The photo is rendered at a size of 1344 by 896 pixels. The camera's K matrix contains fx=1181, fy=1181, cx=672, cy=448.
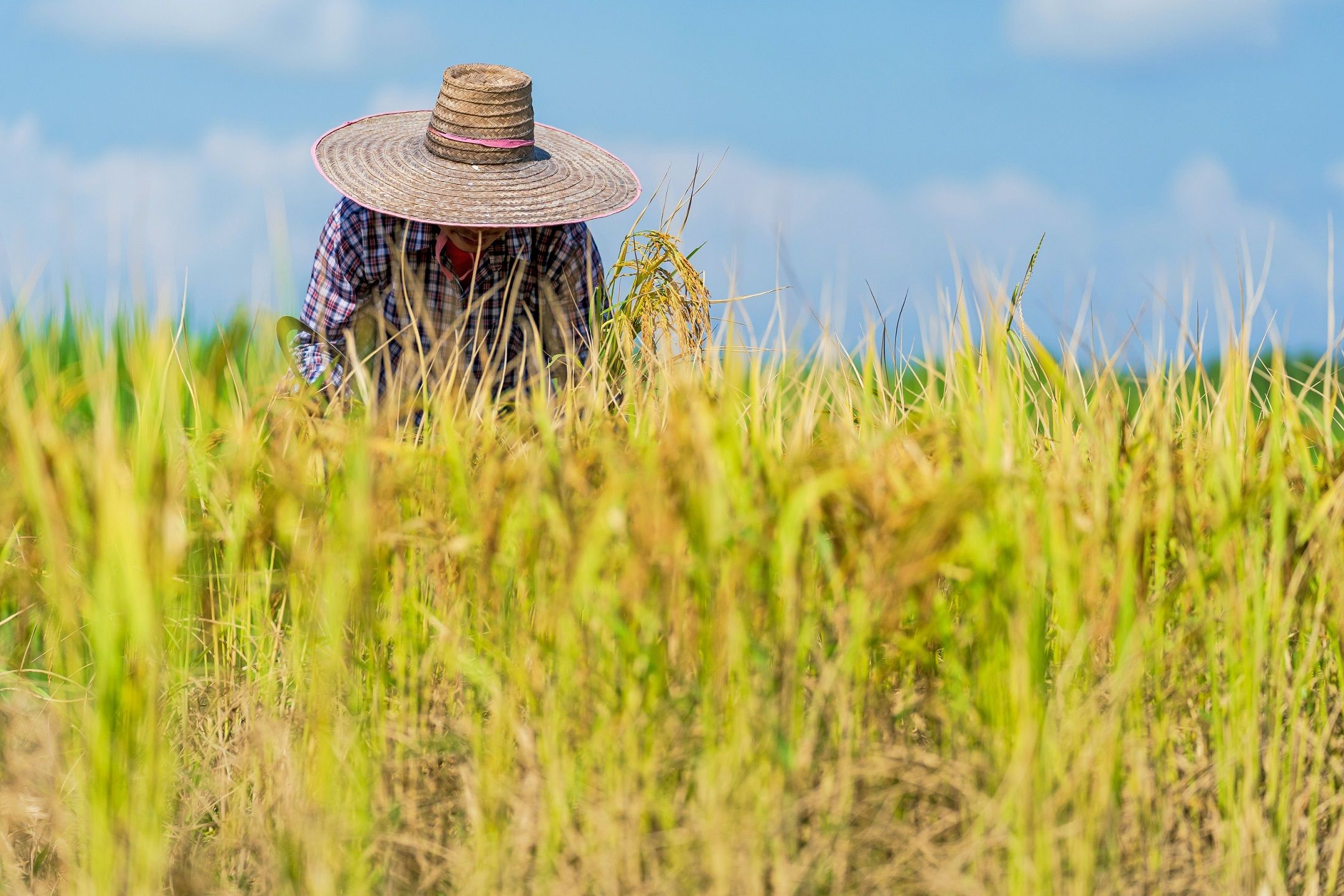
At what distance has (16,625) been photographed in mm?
1952

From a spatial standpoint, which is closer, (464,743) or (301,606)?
(464,743)

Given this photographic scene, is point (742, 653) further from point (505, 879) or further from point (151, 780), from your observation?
point (151, 780)

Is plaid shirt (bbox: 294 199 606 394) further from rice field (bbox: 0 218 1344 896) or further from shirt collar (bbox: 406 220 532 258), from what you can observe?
rice field (bbox: 0 218 1344 896)

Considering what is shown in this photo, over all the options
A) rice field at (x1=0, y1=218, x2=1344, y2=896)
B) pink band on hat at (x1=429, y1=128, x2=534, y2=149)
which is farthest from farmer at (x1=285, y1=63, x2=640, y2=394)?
rice field at (x1=0, y1=218, x2=1344, y2=896)

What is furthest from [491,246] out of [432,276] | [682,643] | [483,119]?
[682,643]

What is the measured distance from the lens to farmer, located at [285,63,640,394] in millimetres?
2943

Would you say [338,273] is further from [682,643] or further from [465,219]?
[682,643]

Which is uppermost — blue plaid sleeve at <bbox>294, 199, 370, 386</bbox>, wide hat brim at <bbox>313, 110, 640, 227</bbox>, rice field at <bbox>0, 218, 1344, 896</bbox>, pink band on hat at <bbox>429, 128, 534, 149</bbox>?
pink band on hat at <bbox>429, 128, 534, 149</bbox>

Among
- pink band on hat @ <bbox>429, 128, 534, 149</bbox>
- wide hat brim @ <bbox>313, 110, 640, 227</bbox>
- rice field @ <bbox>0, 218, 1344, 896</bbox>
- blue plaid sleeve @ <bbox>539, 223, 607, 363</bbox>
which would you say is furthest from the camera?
blue plaid sleeve @ <bbox>539, 223, 607, 363</bbox>

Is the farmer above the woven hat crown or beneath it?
beneath

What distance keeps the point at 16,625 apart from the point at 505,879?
104 cm

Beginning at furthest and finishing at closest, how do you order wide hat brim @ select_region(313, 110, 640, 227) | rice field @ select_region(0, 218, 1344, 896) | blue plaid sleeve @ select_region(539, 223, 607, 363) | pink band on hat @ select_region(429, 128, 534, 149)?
blue plaid sleeve @ select_region(539, 223, 607, 363), pink band on hat @ select_region(429, 128, 534, 149), wide hat brim @ select_region(313, 110, 640, 227), rice field @ select_region(0, 218, 1344, 896)

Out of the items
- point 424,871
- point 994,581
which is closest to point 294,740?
point 424,871

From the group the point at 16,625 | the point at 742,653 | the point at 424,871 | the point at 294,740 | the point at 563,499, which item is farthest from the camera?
the point at 16,625
